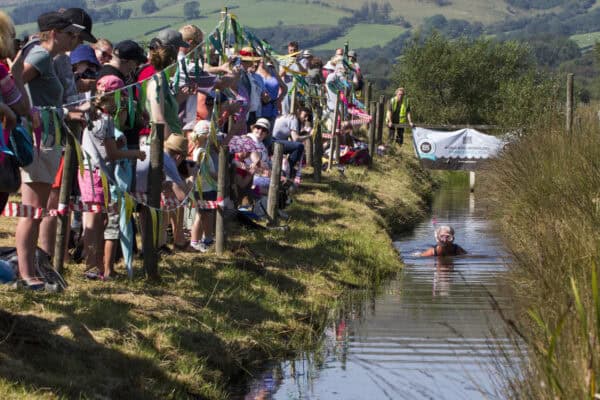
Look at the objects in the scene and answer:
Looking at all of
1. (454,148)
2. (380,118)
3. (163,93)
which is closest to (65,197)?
(163,93)

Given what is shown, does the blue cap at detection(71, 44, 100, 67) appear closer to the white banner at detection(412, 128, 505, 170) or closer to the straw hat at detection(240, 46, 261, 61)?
the straw hat at detection(240, 46, 261, 61)

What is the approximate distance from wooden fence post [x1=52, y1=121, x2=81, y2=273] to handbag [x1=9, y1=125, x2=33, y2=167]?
5.38 feet

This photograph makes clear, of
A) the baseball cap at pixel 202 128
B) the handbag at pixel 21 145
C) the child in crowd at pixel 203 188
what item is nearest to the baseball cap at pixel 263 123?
the child in crowd at pixel 203 188

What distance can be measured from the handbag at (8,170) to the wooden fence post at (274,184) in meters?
7.71

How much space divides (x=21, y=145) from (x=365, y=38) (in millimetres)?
183680

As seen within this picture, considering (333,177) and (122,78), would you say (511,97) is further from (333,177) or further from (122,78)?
(122,78)

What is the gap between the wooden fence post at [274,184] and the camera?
1562 centimetres

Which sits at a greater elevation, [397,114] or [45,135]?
[45,135]

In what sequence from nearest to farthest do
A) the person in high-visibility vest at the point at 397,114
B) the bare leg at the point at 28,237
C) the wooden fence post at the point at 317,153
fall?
1. the bare leg at the point at 28,237
2. the wooden fence post at the point at 317,153
3. the person in high-visibility vest at the point at 397,114

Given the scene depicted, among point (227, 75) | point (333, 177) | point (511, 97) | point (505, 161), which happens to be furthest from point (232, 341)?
point (511, 97)

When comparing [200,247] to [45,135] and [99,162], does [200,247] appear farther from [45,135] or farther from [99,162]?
[45,135]

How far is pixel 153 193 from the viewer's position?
11219 millimetres

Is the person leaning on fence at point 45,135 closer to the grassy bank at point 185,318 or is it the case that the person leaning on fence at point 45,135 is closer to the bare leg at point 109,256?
the grassy bank at point 185,318

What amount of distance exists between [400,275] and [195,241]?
4.07m
